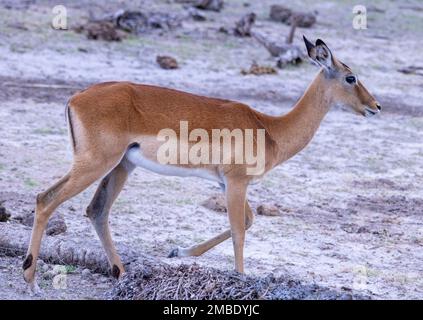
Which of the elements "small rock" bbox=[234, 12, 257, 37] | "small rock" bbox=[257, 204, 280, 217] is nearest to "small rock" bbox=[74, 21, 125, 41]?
"small rock" bbox=[234, 12, 257, 37]

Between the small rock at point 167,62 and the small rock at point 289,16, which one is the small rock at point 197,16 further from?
the small rock at point 167,62

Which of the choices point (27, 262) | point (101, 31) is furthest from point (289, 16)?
point (27, 262)

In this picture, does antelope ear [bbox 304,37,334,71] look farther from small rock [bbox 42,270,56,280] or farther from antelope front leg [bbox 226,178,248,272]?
small rock [bbox 42,270,56,280]

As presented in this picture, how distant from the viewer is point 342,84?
7602mm

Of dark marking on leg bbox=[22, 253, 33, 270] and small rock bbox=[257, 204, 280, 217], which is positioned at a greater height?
dark marking on leg bbox=[22, 253, 33, 270]

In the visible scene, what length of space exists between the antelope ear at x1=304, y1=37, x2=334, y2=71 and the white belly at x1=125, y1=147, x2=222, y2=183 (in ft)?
3.63

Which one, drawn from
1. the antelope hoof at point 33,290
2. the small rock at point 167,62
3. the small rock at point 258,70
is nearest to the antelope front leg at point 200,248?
the antelope hoof at point 33,290

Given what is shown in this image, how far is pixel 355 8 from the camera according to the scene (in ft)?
61.9

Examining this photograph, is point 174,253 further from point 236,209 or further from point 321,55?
point 321,55

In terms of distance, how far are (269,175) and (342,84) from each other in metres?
2.56

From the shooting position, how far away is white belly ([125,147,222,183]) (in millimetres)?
6797

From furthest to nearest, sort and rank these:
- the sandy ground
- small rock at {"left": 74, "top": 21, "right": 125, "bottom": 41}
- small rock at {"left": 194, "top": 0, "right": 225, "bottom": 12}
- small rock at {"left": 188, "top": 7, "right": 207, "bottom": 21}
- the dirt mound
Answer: small rock at {"left": 194, "top": 0, "right": 225, "bottom": 12} < small rock at {"left": 188, "top": 7, "right": 207, "bottom": 21} < small rock at {"left": 74, "top": 21, "right": 125, "bottom": 41} < the sandy ground < the dirt mound
